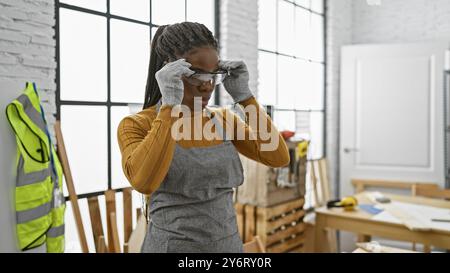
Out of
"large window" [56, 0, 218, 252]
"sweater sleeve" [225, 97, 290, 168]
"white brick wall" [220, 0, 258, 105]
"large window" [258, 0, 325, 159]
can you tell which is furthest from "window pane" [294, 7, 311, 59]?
"sweater sleeve" [225, 97, 290, 168]

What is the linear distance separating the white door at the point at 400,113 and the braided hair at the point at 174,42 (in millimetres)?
532

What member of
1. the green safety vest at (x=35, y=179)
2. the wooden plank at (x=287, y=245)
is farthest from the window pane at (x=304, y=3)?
the wooden plank at (x=287, y=245)

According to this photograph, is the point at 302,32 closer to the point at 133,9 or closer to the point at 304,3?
the point at 304,3

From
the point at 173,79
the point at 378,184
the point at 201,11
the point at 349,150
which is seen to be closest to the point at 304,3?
the point at 201,11

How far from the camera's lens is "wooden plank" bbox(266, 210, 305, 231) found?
127 cm

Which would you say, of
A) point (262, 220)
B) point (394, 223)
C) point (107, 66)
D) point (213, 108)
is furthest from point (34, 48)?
point (394, 223)

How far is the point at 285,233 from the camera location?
4.36ft

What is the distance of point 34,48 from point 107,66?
23 cm

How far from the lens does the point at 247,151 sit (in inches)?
21.7

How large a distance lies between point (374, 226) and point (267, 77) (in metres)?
0.62

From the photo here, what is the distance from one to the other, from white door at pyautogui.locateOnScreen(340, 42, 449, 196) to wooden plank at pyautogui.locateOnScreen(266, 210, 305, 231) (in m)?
0.35

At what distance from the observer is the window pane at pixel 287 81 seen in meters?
0.84

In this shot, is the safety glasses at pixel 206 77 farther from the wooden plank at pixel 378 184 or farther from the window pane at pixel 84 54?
the wooden plank at pixel 378 184

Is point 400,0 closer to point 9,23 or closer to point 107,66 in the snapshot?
point 107,66
